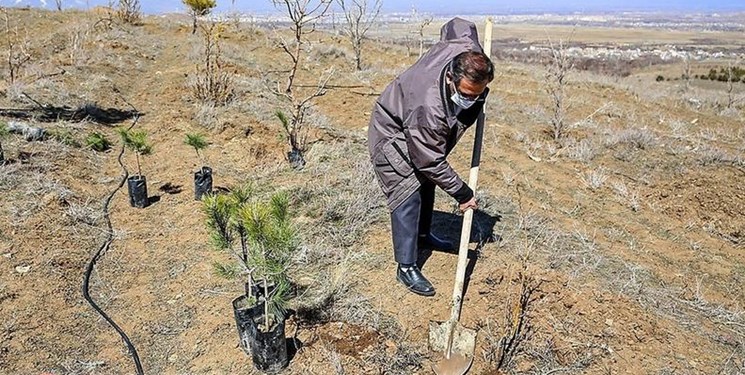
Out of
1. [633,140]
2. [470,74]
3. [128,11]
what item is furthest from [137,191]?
[128,11]

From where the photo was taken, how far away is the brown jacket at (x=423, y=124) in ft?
7.60

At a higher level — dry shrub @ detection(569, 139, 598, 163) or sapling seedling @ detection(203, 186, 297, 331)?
sapling seedling @ detection(203, 186, 297, 331)

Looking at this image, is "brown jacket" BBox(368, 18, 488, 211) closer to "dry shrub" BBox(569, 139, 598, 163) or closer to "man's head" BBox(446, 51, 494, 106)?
"man's head" BBox(446, 51, 494, 106)

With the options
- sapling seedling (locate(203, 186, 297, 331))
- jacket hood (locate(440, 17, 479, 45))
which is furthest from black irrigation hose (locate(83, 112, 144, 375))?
jacket hood (locate(440, 17, 479, 45))

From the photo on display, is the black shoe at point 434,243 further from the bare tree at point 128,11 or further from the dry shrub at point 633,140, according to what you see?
the bare tree at point 128,11

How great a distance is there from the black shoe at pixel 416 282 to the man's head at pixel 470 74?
1050mm

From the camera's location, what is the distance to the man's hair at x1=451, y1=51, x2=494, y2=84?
7.07 ft

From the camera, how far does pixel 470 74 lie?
7.09 feet

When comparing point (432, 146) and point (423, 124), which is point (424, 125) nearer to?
point (423, 124)

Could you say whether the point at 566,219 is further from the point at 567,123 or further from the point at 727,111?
the point at 727,111

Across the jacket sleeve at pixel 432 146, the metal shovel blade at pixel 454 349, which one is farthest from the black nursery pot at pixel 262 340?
the jacket sleeve at pixel 432 146

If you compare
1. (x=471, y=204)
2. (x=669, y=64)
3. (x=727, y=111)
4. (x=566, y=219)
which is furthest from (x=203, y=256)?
(x=669, y=64)

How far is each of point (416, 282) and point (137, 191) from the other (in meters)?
2.50

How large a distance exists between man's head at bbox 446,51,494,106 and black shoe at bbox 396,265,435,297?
105cm
